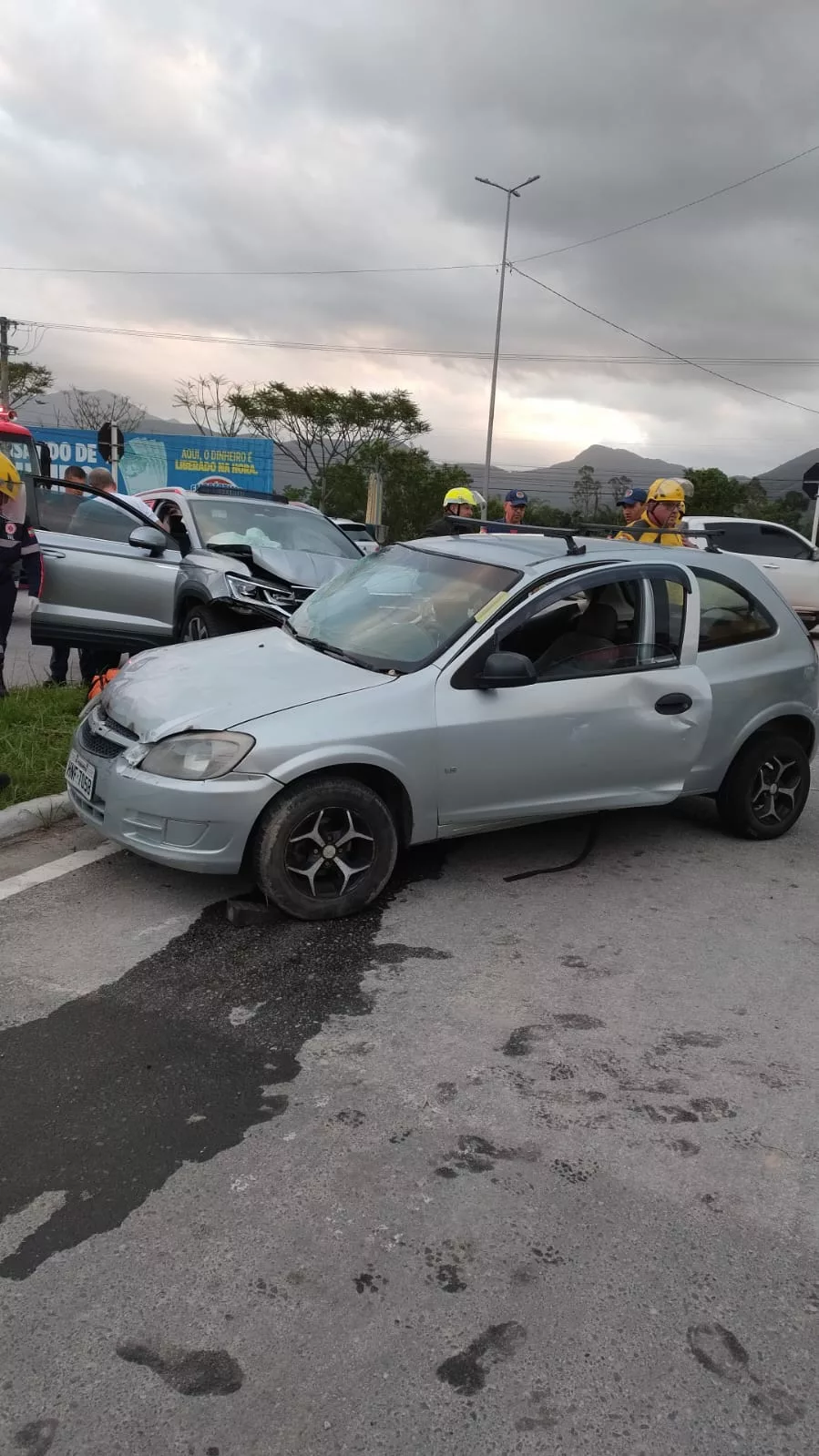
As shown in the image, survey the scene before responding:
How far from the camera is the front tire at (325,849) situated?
392cm

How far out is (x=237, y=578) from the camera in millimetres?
7211

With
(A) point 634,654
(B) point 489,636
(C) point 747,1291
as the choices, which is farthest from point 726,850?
(C) point 747,1291

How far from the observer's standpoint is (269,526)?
8.63 metres

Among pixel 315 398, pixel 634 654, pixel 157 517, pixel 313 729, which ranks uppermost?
pixel 315 398

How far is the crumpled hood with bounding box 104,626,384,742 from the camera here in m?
4.03

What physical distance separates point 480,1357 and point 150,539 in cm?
637

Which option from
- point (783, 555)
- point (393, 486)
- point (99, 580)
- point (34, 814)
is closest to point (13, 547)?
point (99, 580)

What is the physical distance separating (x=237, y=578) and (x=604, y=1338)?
5842 mm

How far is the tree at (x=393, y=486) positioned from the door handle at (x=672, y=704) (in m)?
35.6

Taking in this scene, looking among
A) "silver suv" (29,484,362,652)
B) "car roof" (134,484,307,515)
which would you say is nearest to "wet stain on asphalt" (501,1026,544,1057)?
"silver suv" (29,484,362,652)

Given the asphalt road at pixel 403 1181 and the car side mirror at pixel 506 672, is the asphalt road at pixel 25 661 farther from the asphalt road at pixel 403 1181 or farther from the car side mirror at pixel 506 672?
the car side mirror at pixel 506 672

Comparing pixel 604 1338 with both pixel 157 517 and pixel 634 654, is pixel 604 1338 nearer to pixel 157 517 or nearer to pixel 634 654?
pixel 634 654

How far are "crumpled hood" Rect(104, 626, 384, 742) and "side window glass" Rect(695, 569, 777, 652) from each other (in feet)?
5.89

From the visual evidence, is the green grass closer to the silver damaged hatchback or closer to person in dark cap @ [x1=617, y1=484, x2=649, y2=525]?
the silver damaged hatchback
